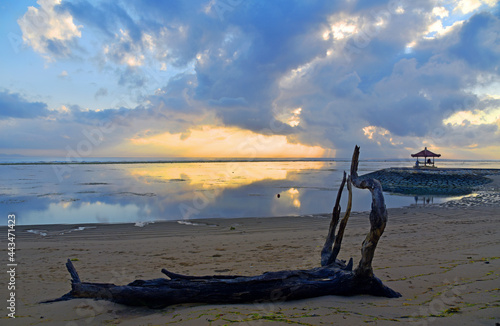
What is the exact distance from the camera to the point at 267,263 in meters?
7.55

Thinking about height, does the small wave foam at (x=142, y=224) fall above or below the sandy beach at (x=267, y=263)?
below

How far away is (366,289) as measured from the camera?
15.8ft

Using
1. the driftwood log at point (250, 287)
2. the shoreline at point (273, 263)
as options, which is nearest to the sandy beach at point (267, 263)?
the shoreline at point (273, 263)

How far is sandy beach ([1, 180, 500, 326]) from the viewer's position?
160 inches

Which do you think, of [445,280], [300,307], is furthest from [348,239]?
[300,307]

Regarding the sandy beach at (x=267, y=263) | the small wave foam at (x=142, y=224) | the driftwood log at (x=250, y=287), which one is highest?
the driftwood log at (x=250, y=287)

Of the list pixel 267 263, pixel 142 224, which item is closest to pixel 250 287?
pixel 267 263

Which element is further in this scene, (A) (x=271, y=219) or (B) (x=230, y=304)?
(A) (x=271, y=219)

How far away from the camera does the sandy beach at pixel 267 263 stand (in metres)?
4.05

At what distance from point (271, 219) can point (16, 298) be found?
1091 centimetres

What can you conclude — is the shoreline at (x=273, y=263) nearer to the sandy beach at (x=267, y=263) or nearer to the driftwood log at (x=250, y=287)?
the sandy beach at (x=267, y=263)

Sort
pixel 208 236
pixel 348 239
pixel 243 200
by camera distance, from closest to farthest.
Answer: pixel 348 239 → pixel 208 236 → pixel 243 200

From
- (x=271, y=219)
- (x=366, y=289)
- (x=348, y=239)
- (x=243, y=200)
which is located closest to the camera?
(x=366, y=289)

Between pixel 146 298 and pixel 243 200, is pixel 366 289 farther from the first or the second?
pixel 243 200
